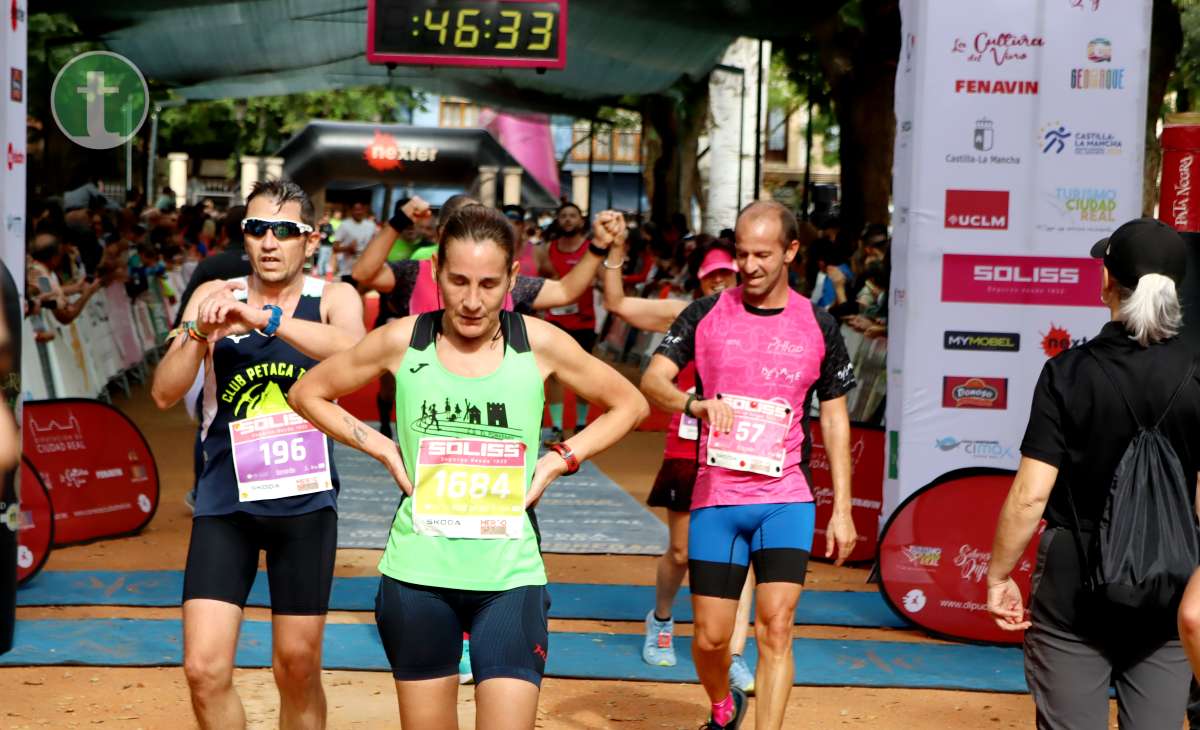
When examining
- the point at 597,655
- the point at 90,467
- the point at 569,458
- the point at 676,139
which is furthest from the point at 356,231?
the point at 569,458

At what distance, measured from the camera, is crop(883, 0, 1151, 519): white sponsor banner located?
8719 mm

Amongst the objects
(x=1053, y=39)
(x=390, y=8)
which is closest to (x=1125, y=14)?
(x=1053, y=39)

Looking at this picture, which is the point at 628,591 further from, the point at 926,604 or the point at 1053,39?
the point at 1053,39

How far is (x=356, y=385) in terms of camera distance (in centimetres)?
457

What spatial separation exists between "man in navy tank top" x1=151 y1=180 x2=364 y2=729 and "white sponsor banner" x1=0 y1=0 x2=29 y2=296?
112 inches

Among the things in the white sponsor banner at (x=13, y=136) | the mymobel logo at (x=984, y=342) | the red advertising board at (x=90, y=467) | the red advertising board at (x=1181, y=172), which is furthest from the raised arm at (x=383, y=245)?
the red advertising board at (x=1181, y=172)

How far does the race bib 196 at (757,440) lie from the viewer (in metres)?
6.04

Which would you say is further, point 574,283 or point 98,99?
point 98,99

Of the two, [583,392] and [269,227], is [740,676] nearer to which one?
[583,392]

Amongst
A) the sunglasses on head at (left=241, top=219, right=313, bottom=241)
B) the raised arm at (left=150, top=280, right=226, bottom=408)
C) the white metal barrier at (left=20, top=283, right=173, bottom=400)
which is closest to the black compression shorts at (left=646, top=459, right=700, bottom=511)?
the sunglasses on head at (left=241, top=219, right=313, bottom=241)

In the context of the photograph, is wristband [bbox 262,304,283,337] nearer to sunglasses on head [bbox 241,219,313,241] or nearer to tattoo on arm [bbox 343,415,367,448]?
sunglasses on head [bbox 241,219,313,241]

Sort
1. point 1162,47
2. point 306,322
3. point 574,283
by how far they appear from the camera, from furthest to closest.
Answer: point 1162,47, point 574,283, point 306,322

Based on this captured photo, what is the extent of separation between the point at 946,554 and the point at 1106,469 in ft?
14.1

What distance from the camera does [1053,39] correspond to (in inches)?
343
